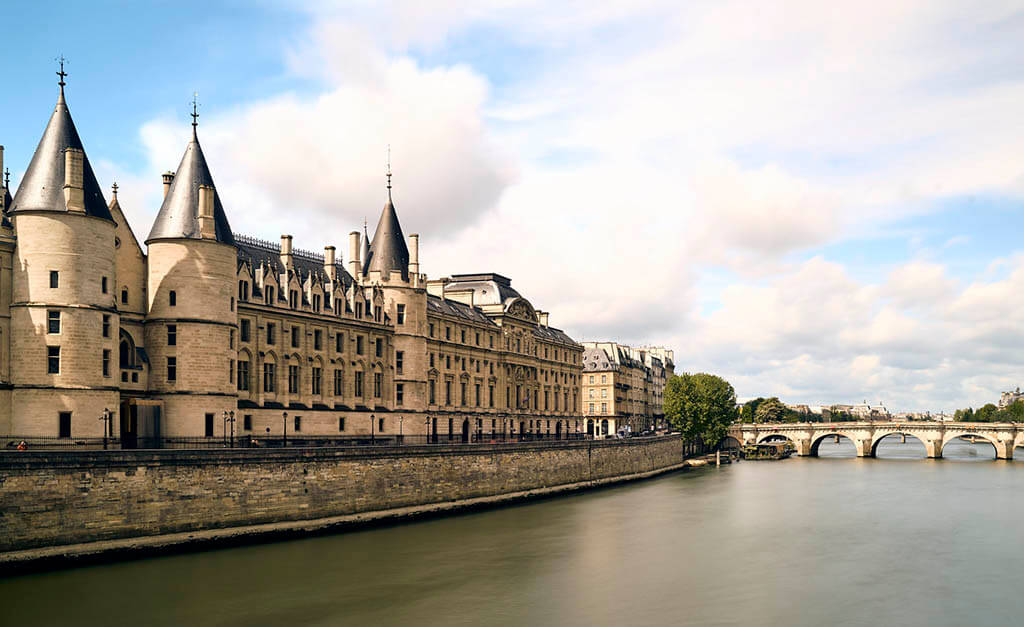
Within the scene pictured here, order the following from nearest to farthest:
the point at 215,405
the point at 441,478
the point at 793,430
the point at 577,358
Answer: the point at 215,405, the point at 441,478, the point at 577,358, the point at 793,430

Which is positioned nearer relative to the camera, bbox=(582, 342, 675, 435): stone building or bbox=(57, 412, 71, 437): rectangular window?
bbox=(57, 412, 71, 437): rectangular window

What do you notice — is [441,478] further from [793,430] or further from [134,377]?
[793,430]

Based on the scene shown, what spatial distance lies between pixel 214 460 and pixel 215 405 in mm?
7208

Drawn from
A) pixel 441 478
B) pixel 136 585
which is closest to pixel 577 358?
pixel 441 478

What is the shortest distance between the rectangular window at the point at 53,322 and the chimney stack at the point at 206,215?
8.91 m

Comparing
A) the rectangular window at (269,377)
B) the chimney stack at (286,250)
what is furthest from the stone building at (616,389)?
the rectangular window at (269,377)

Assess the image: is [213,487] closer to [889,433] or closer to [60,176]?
[60,176]

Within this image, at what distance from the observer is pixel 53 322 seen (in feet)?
131

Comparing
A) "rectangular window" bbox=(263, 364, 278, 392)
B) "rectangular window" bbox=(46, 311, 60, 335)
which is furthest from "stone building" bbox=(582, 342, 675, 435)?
"rectangular window" bbox=(46, 311, 60, 335)

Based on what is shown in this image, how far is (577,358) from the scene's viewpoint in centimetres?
10562

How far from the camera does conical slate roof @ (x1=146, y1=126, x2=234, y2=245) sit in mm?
46781

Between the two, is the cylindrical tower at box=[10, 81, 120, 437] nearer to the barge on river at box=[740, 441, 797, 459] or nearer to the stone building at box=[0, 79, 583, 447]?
the stone building at box=[0, 79, 583, 447]

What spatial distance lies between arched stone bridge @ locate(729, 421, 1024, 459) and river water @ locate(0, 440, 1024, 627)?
61.6 meters

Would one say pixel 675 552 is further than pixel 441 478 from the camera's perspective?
No
